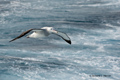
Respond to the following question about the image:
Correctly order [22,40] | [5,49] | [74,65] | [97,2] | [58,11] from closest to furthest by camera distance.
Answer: [74,65] → [5,49] → [22,40] → [58,11] → [97,2]

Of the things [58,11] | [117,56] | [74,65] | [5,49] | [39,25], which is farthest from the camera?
[58,11]

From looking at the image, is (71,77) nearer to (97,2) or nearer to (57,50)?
(57,50)

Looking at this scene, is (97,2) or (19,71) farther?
(97,2)

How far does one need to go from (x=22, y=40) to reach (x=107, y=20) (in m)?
21.0

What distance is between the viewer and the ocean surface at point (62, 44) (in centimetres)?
3616

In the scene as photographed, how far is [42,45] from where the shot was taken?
47.0 m

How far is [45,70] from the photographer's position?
3653cm

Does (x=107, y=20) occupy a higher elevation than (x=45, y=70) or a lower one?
higher

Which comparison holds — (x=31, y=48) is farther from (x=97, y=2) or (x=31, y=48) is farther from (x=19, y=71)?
(x=97, y=2)

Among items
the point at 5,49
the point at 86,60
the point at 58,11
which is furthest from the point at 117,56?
the point at 58,11

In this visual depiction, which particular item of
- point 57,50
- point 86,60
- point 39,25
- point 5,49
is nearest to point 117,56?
point 86,60

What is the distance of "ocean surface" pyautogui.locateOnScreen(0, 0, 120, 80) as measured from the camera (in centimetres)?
3616

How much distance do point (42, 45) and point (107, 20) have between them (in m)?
21.3

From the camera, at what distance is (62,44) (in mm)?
47500
